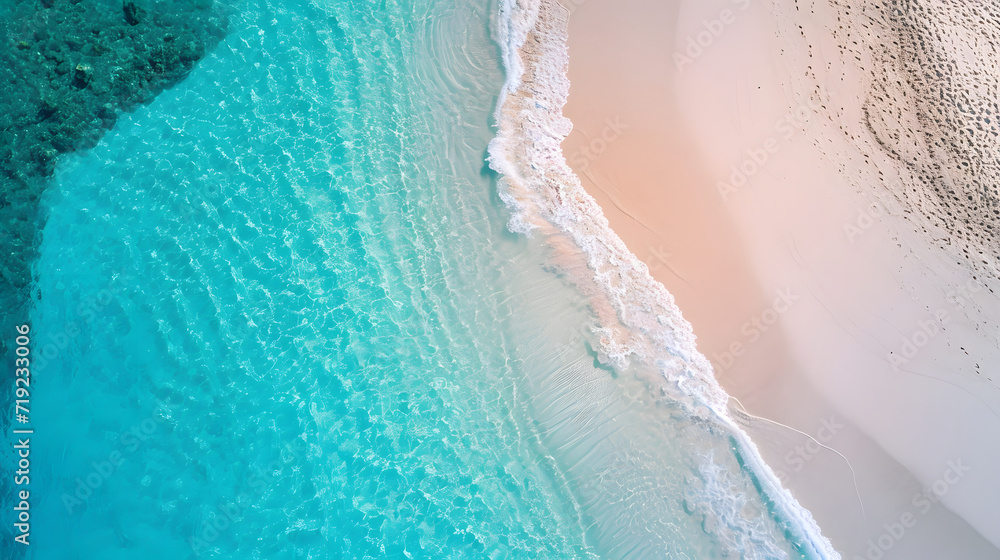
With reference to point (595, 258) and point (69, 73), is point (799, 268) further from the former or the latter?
point (69, 73)

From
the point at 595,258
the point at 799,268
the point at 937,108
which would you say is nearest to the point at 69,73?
the point at 595,258

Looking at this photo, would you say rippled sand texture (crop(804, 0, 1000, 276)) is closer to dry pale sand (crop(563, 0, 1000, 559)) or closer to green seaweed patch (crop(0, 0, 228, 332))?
dry pale sand (crop(563, 0, 1000, 559))

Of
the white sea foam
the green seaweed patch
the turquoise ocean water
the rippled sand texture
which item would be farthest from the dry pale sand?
the green seaweed patch

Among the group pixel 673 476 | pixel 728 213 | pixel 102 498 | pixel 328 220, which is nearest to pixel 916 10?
pixel 728 213

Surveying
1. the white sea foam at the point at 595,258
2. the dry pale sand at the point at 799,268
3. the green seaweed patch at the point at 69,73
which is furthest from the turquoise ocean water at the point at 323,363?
the dry pale sand at the point at 799,268

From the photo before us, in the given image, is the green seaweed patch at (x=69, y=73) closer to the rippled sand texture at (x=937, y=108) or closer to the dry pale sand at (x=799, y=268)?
the dry pale sand at (x=799, y=268)
